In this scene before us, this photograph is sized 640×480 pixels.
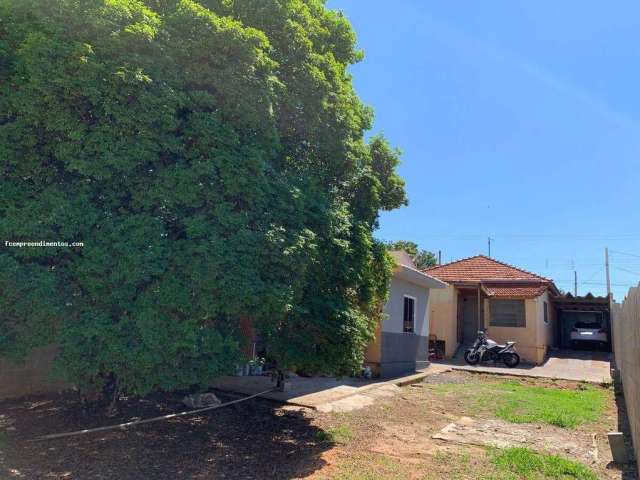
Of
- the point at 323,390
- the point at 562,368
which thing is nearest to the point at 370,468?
the point at 323,390

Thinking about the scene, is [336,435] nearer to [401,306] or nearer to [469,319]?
[401,306]

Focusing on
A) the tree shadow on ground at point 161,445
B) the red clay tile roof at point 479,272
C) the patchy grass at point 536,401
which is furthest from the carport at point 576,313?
the tree shadow on ground at point 161,445

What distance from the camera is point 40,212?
182 inches

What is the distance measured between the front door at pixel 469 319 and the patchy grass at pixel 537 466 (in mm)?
15378

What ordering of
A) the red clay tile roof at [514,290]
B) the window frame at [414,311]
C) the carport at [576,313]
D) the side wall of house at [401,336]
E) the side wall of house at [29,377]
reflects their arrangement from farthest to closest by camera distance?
1. the carport at [576,313]
2. the red clay tile roof at [514,290]
3. the window frame at [414,311]
4. the side wall of house at [401,336]
5. the side wall of house at [29,377]

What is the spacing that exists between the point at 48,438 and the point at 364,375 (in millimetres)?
7846

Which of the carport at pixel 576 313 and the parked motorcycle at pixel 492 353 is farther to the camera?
the carport at pixel 576 313

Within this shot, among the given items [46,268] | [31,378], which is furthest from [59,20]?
[31,378]

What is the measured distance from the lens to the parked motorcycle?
16797mm

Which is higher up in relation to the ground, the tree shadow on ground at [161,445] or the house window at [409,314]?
the house window at [409,314]

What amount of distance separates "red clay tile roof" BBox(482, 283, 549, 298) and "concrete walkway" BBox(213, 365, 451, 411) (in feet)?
29.0

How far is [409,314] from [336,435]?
8487 mm

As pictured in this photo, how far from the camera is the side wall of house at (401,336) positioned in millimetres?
12570

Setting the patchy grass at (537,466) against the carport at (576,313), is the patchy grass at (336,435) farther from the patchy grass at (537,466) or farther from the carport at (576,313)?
the carport at (576,313)
